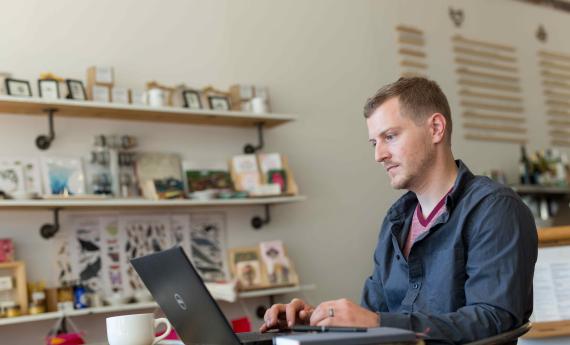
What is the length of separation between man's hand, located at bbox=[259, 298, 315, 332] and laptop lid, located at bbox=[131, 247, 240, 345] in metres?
0.20

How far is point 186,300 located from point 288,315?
0.87 feet

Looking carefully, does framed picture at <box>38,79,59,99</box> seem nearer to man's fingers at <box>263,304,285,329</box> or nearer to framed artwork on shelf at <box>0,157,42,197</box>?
framed artwork on shelf at <box>0,157,42,197</box>

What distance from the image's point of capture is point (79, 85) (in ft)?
11.7

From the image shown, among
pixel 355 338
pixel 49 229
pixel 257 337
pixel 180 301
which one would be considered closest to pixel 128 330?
pixel 180 301

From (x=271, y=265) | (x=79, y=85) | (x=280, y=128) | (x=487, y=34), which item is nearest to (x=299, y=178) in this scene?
(x=280, y=128)

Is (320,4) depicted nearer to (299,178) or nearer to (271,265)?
(299,178)

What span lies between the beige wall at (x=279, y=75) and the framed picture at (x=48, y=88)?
0.16 meters

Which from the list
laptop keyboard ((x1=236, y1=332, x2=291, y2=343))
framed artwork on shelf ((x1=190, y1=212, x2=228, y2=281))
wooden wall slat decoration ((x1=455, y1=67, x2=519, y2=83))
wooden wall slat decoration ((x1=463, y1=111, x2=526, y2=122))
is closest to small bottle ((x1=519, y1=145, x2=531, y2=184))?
wooden wall slat decoration ((x1=463, y1=111, x2=526, y2=122))

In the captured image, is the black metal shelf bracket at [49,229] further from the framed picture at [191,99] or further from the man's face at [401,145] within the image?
the man's face at [401,145]

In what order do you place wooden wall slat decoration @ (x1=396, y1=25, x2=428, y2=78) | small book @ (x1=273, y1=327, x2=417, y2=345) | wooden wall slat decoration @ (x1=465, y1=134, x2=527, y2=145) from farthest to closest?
wooden wall slat decoration @ (x1=465, y1=134, x2=527, y2=145) < wooden wall slat decoration @ (x1=396, y1=25, x2=428, y2=78) < small book @ (x1=273, y1=327, x2=417, y2=345)

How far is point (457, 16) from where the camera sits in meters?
5.56

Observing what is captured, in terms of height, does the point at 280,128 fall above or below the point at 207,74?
below

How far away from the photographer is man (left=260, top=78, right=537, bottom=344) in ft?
5.08

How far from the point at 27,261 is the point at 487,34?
3.90m
